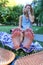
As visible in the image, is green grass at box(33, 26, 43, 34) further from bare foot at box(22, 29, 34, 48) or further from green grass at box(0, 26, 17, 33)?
green grass at box(0, 26, 17, 33)

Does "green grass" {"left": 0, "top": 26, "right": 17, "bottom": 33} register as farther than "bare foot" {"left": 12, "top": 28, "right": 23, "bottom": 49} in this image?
Yes

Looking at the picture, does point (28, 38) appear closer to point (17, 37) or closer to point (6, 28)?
point (17, 37)

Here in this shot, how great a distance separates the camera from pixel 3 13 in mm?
1804

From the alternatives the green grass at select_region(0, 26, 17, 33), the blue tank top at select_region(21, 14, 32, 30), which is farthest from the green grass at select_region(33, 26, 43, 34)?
the green grass at select_region(0, 26, 17, 33)

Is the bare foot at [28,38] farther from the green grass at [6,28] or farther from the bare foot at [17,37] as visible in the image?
the green grass at [6,28]

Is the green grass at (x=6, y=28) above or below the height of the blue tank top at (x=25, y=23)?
below

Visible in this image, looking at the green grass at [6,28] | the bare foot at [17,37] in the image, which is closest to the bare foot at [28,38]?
the bare foot at [17,37]

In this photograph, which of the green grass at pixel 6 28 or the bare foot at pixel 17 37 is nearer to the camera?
the bare foot at pixel 17 37

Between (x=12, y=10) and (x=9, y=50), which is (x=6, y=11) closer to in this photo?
(x=12, y=10)

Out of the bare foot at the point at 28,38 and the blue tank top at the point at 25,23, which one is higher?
the blue tank top at the point at 25,23

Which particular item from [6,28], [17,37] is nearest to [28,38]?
[17,37]

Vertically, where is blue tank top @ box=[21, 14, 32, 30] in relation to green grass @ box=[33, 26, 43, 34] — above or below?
above

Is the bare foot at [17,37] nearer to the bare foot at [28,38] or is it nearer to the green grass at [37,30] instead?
the bare foot at [28,38]

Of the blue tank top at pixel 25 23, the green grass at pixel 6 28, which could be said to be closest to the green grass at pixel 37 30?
the blue tank top at pixel 25 23
